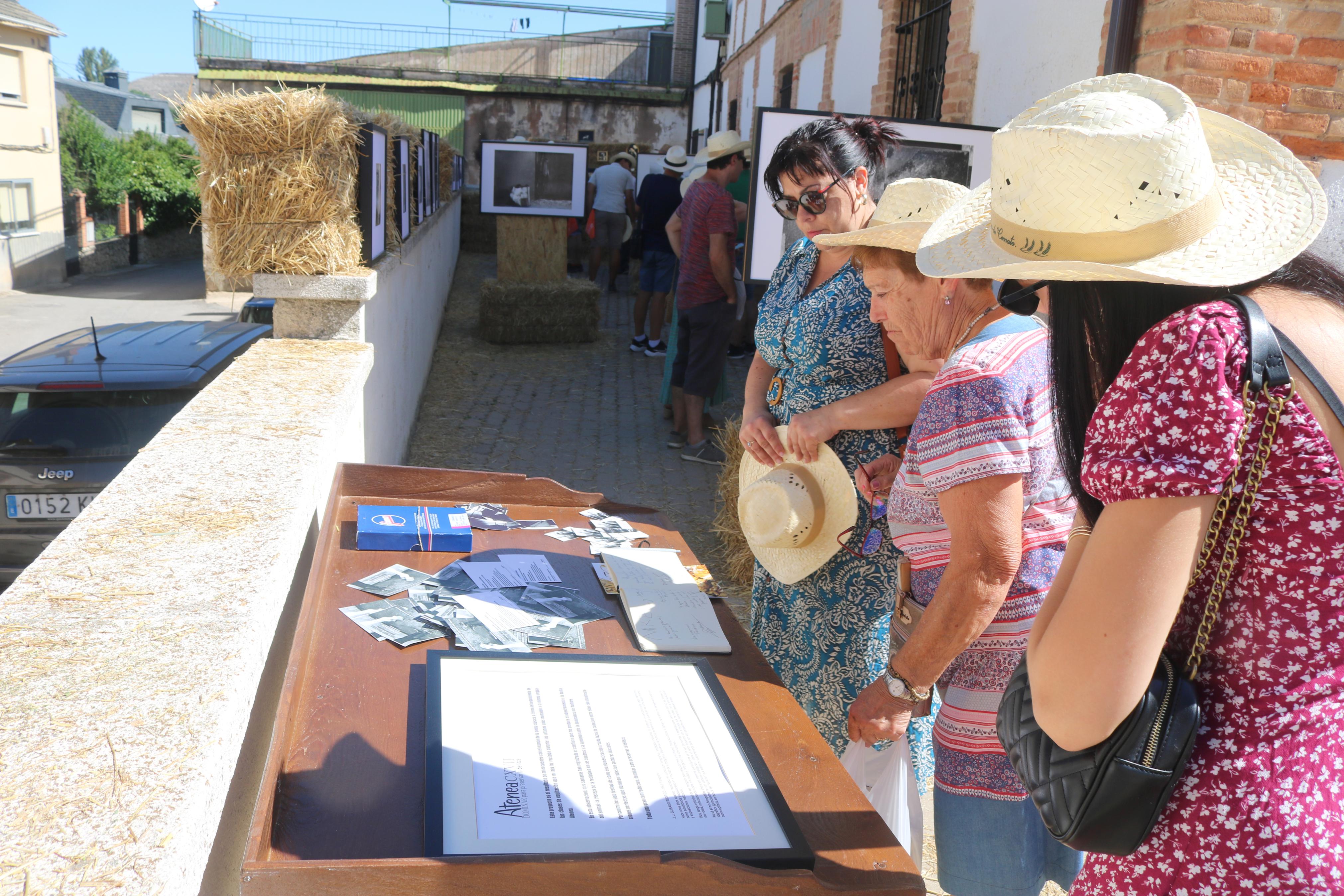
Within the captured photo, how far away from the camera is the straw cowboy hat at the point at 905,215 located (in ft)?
6.54

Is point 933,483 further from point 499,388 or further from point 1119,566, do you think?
point 499,388

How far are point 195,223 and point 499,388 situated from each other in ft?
19.3

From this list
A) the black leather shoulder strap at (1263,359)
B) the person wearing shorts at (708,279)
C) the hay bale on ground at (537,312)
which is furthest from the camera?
the hay bale on ground at (537,312)

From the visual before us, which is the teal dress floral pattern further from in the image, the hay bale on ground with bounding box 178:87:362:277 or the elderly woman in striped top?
the hay bale on ground with bounding box 178:87:362:277

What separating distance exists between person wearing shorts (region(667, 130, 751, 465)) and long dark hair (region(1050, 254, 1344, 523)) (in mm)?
5269

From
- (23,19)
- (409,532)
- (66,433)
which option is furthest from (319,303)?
(23,19)

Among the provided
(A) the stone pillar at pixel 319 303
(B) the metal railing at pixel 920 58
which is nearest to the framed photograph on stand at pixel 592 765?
(A) the stone pillar at pixel 319 303

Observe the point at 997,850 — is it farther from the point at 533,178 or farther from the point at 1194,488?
the point at 533,178

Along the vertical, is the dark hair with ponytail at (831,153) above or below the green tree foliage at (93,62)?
below

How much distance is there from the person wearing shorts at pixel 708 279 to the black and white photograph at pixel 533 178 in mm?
5170

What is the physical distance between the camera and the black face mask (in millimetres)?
1249

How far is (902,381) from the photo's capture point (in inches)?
88.0

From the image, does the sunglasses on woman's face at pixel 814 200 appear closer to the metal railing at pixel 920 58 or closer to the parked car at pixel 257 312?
the metal railing at pixel 920 58

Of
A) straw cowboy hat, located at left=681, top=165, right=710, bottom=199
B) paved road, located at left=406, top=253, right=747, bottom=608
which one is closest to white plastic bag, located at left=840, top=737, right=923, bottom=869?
paved road, located at left=406, top=253, right=747, bottom=608
